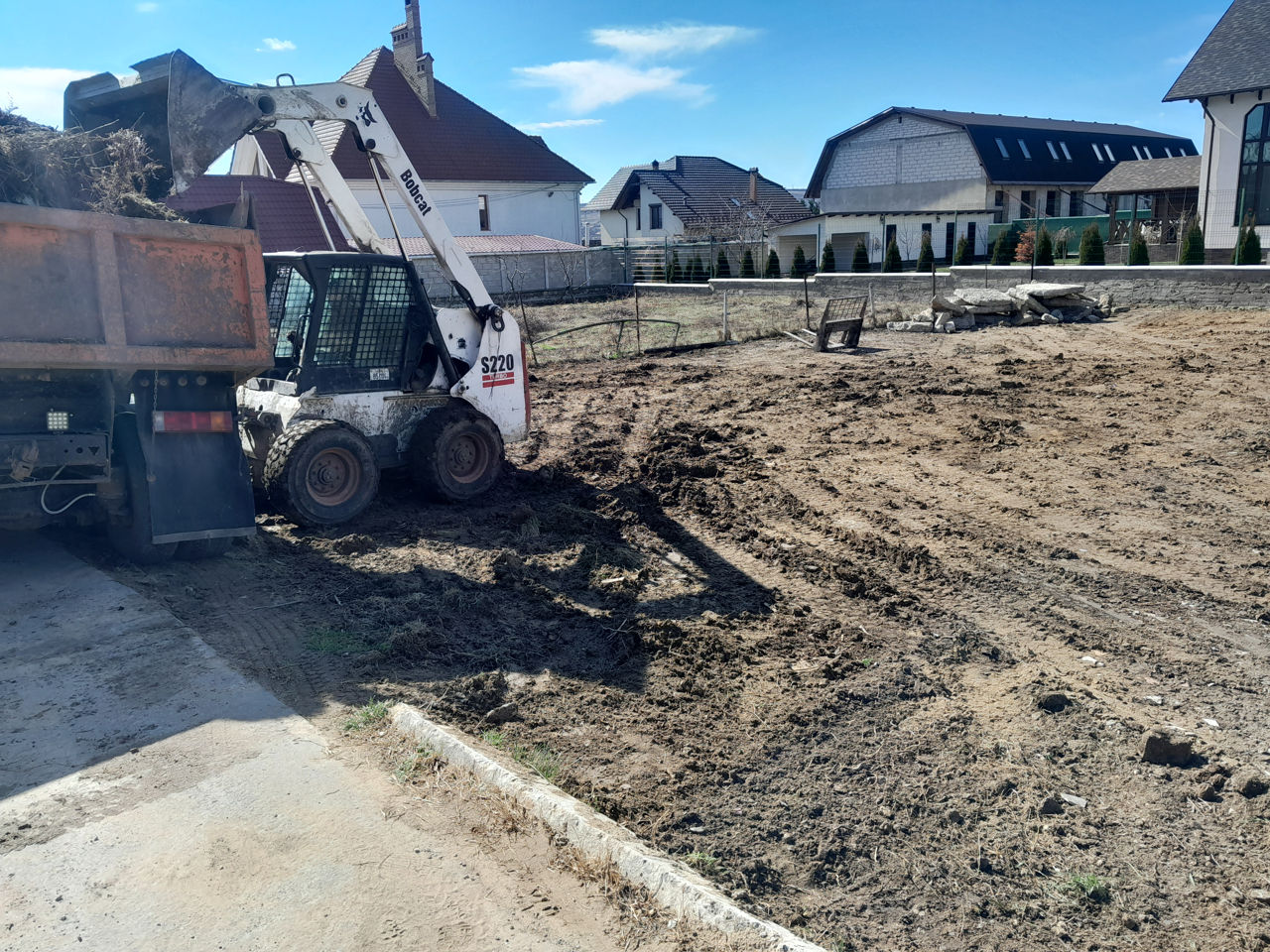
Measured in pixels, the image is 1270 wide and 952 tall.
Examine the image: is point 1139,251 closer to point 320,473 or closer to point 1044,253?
point 1044,253

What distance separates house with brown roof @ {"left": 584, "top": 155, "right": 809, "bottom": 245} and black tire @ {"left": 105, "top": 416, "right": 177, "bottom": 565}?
4567cm

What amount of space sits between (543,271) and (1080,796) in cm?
3529

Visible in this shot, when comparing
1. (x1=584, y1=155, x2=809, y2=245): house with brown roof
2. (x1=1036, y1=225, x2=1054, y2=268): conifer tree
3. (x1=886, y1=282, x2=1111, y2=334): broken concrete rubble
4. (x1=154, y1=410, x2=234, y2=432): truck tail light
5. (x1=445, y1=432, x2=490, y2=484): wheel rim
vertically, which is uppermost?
(x1=584, y1=155, x2=809, y2=245): house with brown roof

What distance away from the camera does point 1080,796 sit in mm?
4453

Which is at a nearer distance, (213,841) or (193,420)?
(213,841)

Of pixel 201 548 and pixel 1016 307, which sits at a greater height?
pixel 1016 307

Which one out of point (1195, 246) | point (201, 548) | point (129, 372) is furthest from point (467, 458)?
point (1195, 246)

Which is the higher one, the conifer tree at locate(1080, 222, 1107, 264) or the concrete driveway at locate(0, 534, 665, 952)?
the conifer tree at locate(1080, 222, 1107, 264)

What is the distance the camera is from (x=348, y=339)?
8562 millimetres

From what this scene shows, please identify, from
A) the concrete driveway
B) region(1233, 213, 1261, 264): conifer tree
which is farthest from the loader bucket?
region(1233, 213, 1261, 264): conifer tree

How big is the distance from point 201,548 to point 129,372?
142 centimetres

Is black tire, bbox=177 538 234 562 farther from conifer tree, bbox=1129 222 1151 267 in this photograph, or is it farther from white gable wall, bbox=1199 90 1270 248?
white gable wall, bbox=1199 90 1270 248

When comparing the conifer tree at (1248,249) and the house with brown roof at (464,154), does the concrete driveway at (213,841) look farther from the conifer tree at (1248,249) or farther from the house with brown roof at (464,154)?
the house with brown roof at (464,154)

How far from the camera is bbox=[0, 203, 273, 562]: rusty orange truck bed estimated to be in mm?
5988
